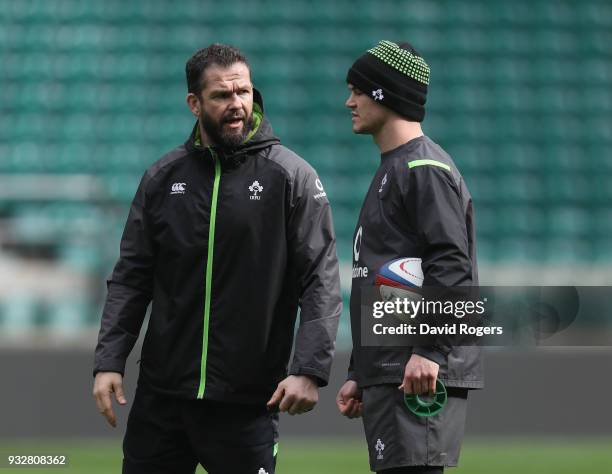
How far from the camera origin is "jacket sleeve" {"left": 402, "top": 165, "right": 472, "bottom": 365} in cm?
295

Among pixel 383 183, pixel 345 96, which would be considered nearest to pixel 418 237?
pixel 383 183

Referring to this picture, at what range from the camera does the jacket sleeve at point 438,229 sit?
2.95m

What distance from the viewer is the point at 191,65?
134 inches

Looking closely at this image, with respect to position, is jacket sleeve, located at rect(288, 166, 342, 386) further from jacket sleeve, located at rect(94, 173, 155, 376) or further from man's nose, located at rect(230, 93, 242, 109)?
jacket sleeve, located at rect(94, 173, 155, 376)

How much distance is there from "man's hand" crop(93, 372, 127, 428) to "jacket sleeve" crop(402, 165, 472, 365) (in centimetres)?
83

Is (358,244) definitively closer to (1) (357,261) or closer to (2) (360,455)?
(1) (357,261)

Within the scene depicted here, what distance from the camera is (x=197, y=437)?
10.6ft

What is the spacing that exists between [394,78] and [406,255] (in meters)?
0.49

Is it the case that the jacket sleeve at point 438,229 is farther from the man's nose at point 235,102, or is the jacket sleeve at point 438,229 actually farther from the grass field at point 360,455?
the grass field at point 360,455

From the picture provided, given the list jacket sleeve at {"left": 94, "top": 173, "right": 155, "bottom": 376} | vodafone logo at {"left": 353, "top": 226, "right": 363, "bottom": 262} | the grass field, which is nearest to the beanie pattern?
vodafone logo at {"left": 353, "top": 226, "right": 363, "bottom": 262}

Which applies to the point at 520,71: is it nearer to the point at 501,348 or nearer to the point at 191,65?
the point at 501,348

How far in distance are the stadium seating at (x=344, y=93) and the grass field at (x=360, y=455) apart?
8.41 feet

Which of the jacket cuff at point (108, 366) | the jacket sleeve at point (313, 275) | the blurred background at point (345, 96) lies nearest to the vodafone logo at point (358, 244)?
the jacket sleeve at point (313, 275)

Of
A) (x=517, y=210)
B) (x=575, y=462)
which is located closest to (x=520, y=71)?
(x=517, y=210)
